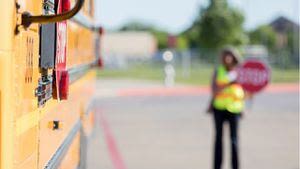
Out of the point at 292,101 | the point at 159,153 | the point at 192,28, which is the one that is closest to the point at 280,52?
the point at 192,28

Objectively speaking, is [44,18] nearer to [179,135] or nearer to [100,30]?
[100,30]

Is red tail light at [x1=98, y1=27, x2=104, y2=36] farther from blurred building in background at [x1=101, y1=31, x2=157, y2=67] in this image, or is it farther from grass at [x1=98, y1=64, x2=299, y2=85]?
blurred building in background at [x1=101, y1=31, x2=157, y2=67]

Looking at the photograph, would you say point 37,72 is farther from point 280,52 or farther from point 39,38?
point 280,52

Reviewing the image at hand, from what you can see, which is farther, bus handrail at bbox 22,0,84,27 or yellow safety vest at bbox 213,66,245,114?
yellow safety vest at bbox 213,66,245,114

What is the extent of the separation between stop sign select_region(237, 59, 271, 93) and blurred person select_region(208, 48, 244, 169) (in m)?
1.22

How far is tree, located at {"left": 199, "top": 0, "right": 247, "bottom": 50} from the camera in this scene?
2983 centimetres

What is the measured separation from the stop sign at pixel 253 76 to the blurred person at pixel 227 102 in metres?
1.22

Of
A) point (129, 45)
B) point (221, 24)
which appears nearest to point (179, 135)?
point (221, 24)

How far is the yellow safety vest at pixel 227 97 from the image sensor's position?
782 centimetres

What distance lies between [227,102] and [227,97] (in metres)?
0.06

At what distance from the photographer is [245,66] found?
9.36 metres

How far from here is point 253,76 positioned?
9.31 m

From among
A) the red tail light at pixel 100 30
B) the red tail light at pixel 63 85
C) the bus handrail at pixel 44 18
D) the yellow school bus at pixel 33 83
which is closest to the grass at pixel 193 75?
the red tail light at pixel 100 30

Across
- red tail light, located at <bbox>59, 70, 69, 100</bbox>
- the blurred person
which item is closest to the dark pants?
the blurred person
